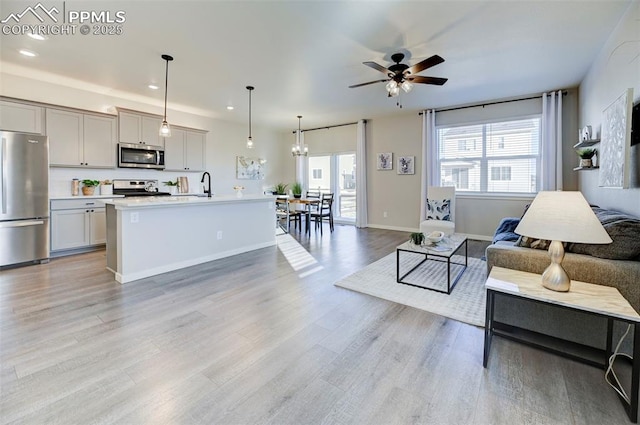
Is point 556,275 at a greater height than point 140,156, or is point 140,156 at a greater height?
point 140,156

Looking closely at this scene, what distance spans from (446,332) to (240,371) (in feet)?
5.22

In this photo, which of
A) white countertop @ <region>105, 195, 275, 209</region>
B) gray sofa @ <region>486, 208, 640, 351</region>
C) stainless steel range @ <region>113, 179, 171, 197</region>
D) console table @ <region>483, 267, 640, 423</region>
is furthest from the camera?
stainless steel range @ <region>113, 179, 171, 197</region>

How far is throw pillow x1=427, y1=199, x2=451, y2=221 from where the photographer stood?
17.2 ft

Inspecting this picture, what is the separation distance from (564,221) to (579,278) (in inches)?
23.8

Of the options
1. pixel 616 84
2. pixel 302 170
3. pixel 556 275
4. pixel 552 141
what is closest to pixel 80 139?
pixel 302 170

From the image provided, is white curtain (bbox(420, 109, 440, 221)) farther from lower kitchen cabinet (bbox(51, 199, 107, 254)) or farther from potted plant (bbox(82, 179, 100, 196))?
potted plant (bbox(82, 179, 100, 196))

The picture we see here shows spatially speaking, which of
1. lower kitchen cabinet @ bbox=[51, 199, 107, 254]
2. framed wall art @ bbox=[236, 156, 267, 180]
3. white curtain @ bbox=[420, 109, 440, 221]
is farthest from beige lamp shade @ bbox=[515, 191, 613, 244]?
framed wall art @ bbox=[236, 156, 267, 180]

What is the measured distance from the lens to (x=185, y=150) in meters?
6.36

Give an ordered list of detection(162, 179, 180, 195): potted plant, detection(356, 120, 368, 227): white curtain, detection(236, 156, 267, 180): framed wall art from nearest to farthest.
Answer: detection(162, 179, 180, 195): potted plant < detection(356, 120, 368, 227): white curtain < detection(236, 156, 267, 180): framed wall art

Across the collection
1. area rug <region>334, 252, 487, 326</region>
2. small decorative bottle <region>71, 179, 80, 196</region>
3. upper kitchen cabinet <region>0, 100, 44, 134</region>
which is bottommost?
area rug <region>334, 252, 487, 326</region>

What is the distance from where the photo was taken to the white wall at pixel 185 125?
455 cm

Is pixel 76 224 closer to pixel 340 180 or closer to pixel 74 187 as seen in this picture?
pixel 74 187

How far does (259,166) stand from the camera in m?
8.42

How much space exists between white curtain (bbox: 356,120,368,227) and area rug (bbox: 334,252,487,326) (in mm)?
3242
